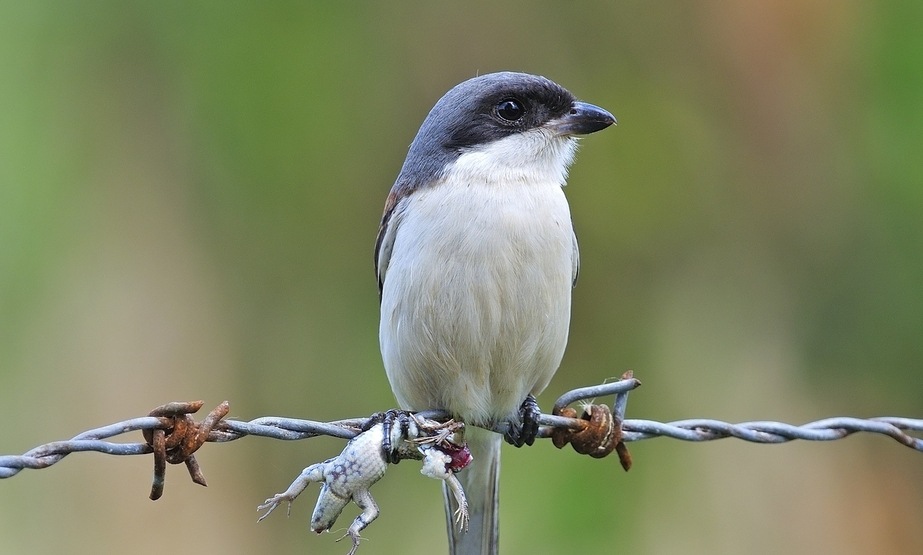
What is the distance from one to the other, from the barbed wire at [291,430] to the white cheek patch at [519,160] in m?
0.92

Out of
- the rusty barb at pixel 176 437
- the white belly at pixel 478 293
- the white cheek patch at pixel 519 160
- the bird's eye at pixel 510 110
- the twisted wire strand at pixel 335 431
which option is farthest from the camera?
the bird's eye at pixel 510 110

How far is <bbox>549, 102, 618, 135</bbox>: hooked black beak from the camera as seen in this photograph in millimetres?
3916

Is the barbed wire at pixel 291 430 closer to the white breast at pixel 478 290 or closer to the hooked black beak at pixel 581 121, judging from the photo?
the white breast at pixel 478 290

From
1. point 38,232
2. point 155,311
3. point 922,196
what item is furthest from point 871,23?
point 38,232

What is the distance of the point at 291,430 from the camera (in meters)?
2.64

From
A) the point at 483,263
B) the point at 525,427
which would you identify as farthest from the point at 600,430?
the point at 483,263

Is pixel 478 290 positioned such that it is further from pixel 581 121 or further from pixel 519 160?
pixel 581 121

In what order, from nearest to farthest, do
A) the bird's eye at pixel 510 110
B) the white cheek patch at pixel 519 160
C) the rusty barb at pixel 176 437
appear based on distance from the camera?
the rusty barb at pixel 176 437, the white cheek patch at pixel 519 160, the bird's eye at pixel 510 110

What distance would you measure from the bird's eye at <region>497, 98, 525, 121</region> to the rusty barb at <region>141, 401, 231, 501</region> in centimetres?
185

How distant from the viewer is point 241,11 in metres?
6.32

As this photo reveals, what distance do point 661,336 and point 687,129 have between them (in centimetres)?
149

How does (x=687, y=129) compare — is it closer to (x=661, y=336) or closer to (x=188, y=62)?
(x=661, y=336)

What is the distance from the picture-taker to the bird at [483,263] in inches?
134

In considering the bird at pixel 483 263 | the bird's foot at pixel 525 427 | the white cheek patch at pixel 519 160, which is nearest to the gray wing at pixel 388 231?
the bird at pixel 483 263
